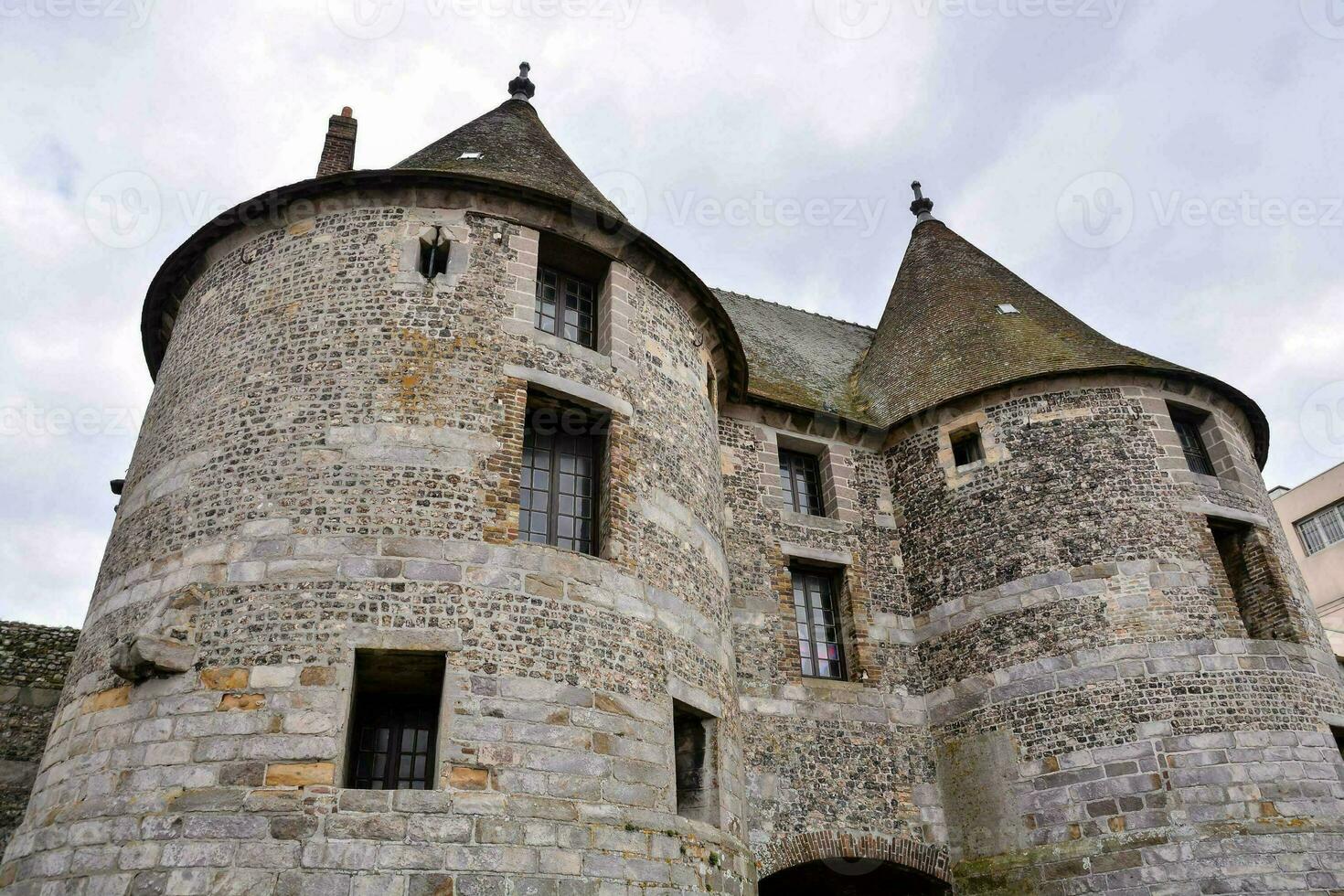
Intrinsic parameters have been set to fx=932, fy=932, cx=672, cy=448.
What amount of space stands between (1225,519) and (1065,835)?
4949 millimetres

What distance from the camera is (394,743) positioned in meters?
8.19

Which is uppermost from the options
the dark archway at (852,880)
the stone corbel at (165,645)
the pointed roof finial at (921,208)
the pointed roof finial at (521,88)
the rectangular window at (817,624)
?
the pointed roof finial at (921,208)

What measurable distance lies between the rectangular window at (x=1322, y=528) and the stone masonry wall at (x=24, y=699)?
33.1m

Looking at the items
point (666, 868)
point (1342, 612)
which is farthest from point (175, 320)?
point (1342, 612)

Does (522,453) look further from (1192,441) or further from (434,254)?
(1192,441)

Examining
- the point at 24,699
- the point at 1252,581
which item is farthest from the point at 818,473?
the point at 24,699

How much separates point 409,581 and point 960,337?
10595mm

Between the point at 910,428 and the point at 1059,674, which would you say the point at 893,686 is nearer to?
the point at 1059,674

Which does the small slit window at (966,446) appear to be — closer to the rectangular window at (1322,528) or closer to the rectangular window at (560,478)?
the rectangular window at (560,478)

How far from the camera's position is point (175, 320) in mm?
11289

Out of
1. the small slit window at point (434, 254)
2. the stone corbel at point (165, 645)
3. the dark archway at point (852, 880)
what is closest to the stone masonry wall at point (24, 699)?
the stone corbel at point (165, 645)

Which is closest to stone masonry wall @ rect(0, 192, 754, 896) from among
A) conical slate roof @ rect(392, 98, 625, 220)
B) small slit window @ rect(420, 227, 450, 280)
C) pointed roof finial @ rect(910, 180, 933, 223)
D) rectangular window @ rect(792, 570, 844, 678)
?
small slit window @ rect(420, 227, 450, 280)

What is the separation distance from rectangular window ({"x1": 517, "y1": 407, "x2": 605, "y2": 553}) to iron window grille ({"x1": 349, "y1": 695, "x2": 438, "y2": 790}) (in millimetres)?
1883

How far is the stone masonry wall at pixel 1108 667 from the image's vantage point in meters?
10.4
